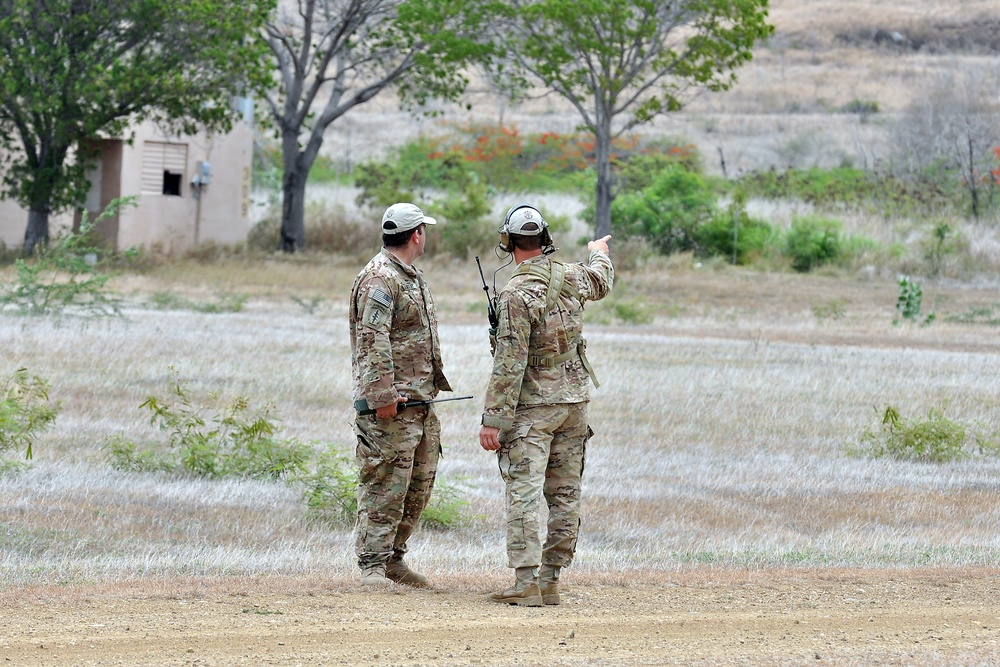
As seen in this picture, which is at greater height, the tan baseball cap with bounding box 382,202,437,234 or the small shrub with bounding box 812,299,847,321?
the tan baseball cap with bounding box 382,202,437,234

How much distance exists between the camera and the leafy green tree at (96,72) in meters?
25.8

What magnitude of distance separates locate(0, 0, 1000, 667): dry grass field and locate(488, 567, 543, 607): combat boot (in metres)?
0.14

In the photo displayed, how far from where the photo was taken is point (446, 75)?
1207 inches

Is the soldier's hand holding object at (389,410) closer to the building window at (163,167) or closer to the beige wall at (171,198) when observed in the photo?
the beige wall at (171,198)

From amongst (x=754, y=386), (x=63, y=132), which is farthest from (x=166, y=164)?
(x=754, y=386)

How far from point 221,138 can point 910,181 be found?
2092 cm

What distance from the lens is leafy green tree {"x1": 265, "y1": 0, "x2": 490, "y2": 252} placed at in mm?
29094

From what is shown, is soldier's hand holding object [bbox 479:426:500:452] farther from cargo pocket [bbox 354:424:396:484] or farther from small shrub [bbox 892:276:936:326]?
small shrub [bbox 892:276:936:326]

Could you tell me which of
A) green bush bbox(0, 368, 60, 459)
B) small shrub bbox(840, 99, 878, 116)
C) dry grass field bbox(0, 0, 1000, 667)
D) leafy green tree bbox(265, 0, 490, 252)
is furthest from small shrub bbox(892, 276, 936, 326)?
small shrub bbox(840, 99, 878, 116)

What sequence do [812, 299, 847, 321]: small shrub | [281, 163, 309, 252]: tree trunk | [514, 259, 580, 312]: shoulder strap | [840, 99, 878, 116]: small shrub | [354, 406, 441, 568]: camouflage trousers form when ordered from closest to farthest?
[514, 259, 580, 312]: shoulder strap < [354, 406, 441, 568]: camouflage trousers < [812, 299, 847, 321]: small shrub < [281, 163, 309, 252]: tree trunk < [840, 99, 878, 116]: small shrub

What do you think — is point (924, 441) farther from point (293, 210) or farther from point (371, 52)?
point (293, 210)

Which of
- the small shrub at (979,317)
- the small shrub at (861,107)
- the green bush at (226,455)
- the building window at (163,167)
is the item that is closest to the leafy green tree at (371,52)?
the building window at (163,167)

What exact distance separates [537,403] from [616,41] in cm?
2277

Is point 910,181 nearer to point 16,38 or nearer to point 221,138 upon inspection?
point 221,138
